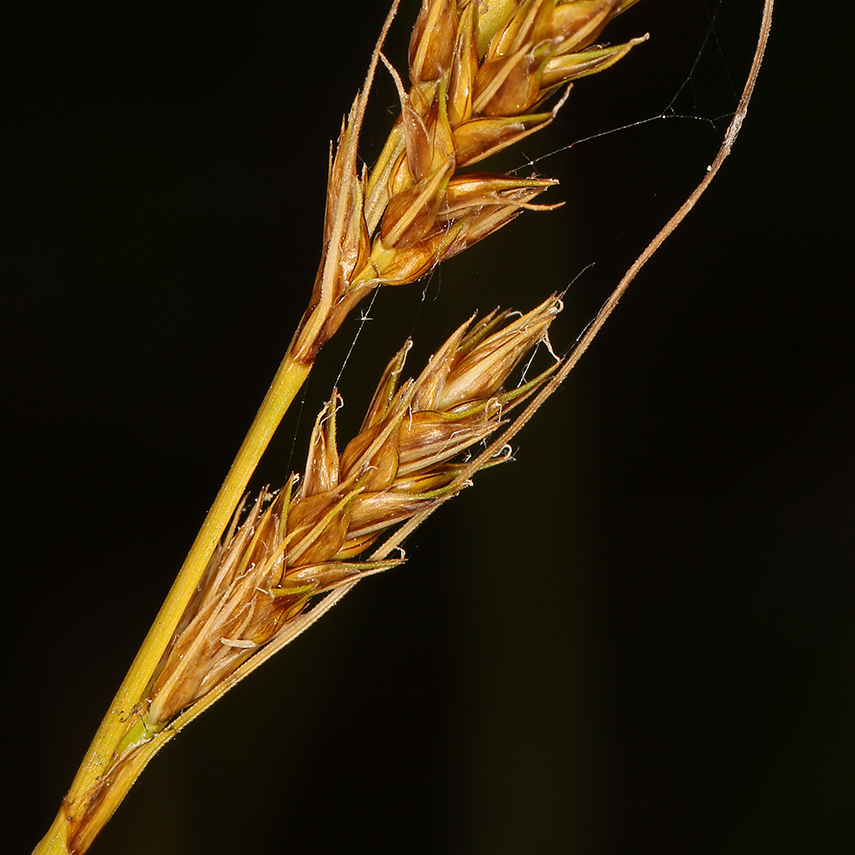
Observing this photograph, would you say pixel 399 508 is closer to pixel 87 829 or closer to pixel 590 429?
pixel 87 829

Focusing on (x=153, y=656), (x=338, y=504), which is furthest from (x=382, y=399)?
(x=153, y=656)

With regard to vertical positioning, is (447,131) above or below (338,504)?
above

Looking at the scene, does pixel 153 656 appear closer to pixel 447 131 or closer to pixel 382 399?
pixel 382 399

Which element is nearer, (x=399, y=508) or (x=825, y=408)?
(x=399, y=508)

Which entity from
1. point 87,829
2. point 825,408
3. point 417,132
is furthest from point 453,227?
point 825,408

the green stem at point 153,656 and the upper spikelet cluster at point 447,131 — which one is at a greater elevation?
the upper spikelet cluster at point 447,131
